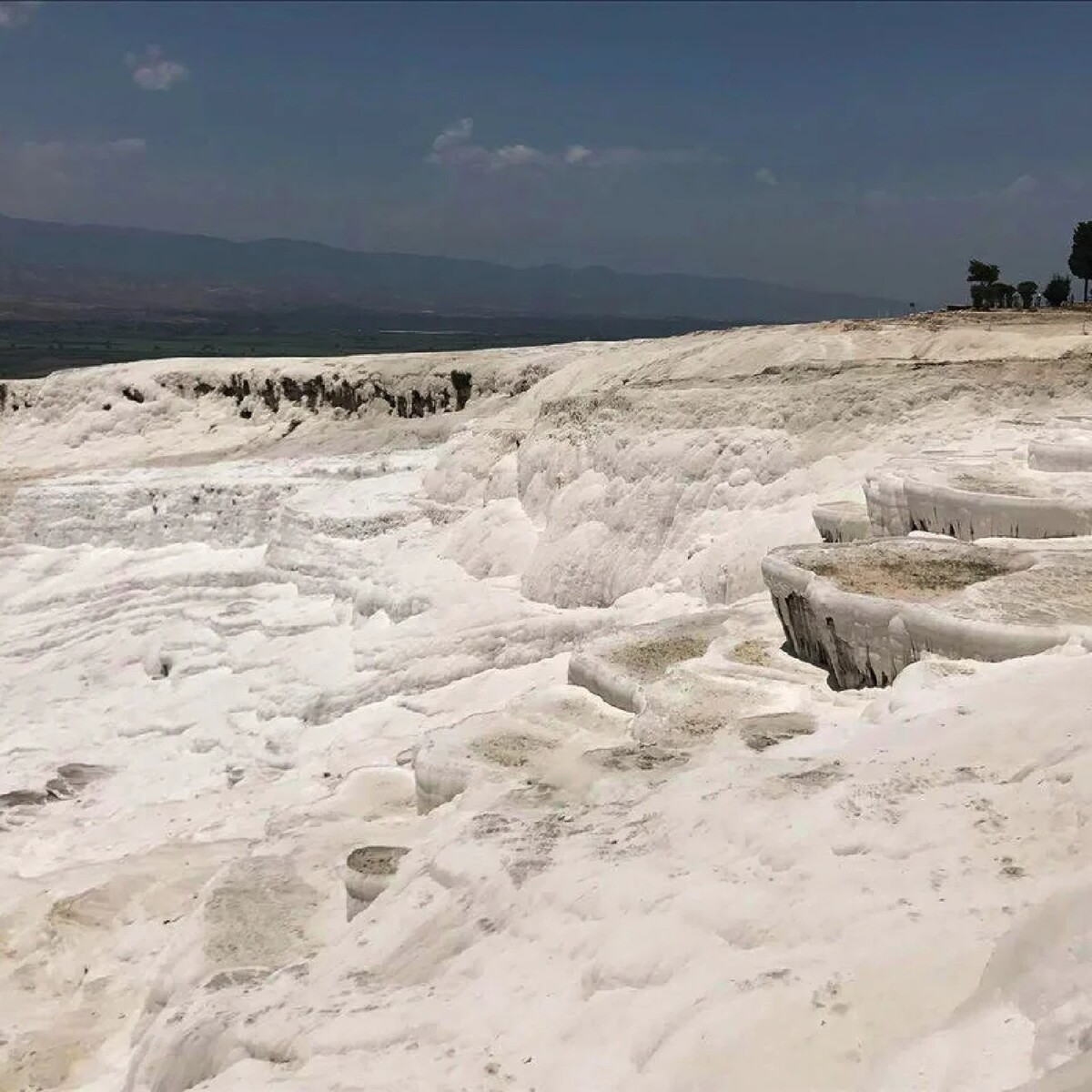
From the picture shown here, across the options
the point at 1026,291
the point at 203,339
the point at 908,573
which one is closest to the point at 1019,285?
the point at 1026,291

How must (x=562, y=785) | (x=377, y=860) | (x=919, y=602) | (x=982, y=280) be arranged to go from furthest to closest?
(x=982, y=280) → (x=919, y=602) → (x=562, y=785) → (x=377, y=860)

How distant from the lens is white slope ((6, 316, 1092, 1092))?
12.4 feet

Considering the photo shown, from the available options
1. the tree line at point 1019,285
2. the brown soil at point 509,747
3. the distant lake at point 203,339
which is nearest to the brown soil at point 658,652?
the brown soil at point 509,747

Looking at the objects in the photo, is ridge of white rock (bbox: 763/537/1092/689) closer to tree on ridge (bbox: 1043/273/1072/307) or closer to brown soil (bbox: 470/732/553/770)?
brown soil (bbox: 470/732/553/770)

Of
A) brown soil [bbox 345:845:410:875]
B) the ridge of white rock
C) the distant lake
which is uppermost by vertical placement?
the distant lake

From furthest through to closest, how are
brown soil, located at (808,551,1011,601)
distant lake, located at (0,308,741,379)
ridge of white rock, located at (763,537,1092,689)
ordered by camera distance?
distant lake, located at (0,308,741,379), brown soil, located at (808,551,1011,601), ridge of white rock, located at (763,537,1092,689)

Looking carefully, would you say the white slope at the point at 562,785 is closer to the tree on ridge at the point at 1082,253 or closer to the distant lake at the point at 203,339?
the tree on ridge at the point at 1082,253

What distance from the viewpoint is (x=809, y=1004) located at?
361 centimetres

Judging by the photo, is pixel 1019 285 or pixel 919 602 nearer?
pixel 919 602

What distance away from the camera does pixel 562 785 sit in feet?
20.7

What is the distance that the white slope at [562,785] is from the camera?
3.78 meters

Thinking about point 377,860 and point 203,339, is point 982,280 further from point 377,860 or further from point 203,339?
point 203,339

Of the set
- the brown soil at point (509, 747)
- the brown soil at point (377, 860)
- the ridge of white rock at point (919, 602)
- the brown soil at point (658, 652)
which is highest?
the ridge of white rock at point (919, 602)

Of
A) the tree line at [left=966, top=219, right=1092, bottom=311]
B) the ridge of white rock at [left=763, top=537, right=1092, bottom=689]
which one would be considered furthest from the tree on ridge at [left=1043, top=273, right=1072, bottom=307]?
the ridge of white rock at [left=763, top=537, right=1092, bottom=689]
